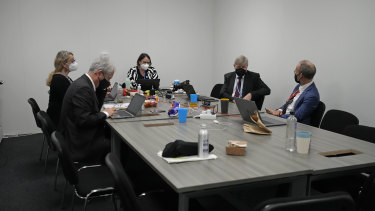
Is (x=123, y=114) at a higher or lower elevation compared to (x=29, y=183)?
higher

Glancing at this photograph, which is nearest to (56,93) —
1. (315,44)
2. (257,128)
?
(257,128)

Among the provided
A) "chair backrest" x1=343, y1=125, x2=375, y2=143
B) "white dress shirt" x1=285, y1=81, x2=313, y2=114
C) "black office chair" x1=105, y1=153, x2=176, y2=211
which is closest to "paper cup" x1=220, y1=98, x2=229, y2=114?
"white dress shirt" x1=285, y1=81, x2=313, y2=114

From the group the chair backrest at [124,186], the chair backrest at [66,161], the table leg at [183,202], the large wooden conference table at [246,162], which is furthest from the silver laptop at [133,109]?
the table leg at [183,202]

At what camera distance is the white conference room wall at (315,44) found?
3.87 meters

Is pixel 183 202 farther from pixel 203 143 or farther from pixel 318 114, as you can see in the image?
pixel 318 114

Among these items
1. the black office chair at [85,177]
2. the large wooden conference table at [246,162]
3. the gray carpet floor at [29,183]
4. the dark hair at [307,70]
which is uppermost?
the dark hair at [307,70]

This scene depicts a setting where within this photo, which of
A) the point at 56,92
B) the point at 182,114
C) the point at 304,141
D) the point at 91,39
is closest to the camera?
the point at 304,141

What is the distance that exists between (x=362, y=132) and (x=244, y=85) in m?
2.44

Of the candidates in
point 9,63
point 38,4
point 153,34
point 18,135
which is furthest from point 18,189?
point 153,34

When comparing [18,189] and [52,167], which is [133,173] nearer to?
[18,189]

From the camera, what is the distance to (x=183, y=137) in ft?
8.13

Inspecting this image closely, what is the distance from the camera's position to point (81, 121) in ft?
9.39

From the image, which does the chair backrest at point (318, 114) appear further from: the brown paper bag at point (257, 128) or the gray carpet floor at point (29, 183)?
the gray carpet floor at point (29, 183)

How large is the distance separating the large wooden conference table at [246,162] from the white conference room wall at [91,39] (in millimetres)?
3781
